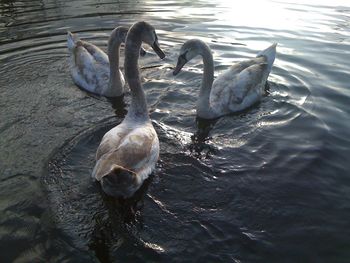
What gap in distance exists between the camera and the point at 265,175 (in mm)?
7336

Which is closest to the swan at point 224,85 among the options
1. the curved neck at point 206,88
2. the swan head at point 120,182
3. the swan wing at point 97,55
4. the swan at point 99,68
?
the curved neck at point 206,88

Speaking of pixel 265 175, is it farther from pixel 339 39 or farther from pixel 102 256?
pixel 339 39

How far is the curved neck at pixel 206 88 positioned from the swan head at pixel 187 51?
0.32 ft

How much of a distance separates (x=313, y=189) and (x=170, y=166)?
95.9 inches

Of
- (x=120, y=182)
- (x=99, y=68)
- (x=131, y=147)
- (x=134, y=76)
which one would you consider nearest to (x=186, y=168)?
(x=131, y=147)

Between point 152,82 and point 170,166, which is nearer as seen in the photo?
point 170,166

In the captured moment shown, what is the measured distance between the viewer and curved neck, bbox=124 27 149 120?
8.27 meters

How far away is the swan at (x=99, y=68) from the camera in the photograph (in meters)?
10.6

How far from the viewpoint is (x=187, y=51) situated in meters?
9.47

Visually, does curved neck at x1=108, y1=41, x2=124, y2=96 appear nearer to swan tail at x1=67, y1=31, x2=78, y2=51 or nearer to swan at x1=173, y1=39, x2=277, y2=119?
swan at x1=173, y1=39, x2=277, y2=119

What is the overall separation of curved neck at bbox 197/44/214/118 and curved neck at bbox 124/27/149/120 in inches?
59.8

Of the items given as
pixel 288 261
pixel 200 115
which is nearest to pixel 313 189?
pixel 288 261

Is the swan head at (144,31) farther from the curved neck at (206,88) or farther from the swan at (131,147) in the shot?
the curved neck at (206,88)

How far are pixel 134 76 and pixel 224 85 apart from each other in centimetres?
262
